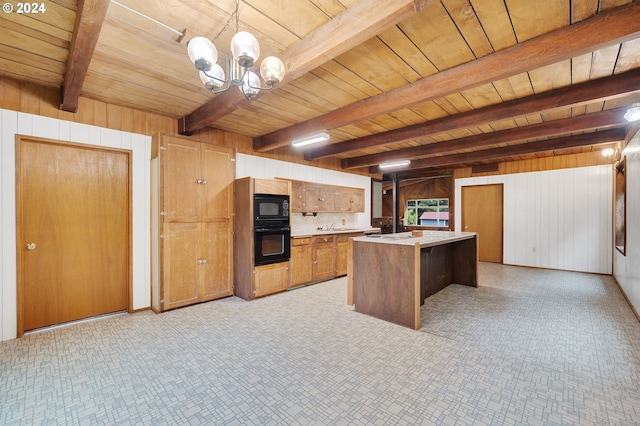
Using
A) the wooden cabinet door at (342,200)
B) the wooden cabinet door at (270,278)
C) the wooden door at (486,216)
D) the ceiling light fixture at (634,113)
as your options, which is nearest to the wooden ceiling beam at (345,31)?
the wooden cabinet door at (270,278)

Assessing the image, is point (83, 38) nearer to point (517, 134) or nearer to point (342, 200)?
point (342, 200)

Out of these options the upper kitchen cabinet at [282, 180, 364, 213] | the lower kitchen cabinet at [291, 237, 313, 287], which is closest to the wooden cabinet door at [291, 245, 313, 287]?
the lower kitchen cabinet at [291, 237, 313, 287]

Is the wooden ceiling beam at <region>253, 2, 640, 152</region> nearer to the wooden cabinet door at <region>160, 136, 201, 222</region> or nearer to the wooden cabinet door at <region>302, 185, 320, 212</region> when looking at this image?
the wooden cabinet door at <region>160, 136, 201, 222</region>

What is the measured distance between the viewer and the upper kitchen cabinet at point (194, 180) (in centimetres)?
362

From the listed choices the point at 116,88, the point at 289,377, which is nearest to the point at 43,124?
the point at 116,88

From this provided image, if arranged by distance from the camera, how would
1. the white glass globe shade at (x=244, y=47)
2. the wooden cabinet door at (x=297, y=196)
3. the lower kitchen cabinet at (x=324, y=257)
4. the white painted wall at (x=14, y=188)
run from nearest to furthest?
the white glass globe shade at (x=244, y=47), the white painted wall at (x=14, y=188), the lower kitchen cabinet at (x=324, y=257), the wooden cabinet door at (x=297, y=196)

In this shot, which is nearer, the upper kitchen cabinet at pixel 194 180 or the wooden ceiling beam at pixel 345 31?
the wooden ceiling beam at pixel 345 31

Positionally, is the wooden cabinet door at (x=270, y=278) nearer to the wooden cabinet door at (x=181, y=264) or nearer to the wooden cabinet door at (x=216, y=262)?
the wooden cabinet door at (x=216, y=262)

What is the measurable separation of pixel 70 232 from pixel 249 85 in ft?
9.66

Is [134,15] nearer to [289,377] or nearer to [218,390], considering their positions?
[218,390]

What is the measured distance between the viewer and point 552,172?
611cm

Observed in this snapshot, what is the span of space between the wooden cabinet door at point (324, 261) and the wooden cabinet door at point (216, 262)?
4.92ft

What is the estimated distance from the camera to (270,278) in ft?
14.1

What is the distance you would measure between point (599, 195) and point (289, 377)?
7.05 meters
